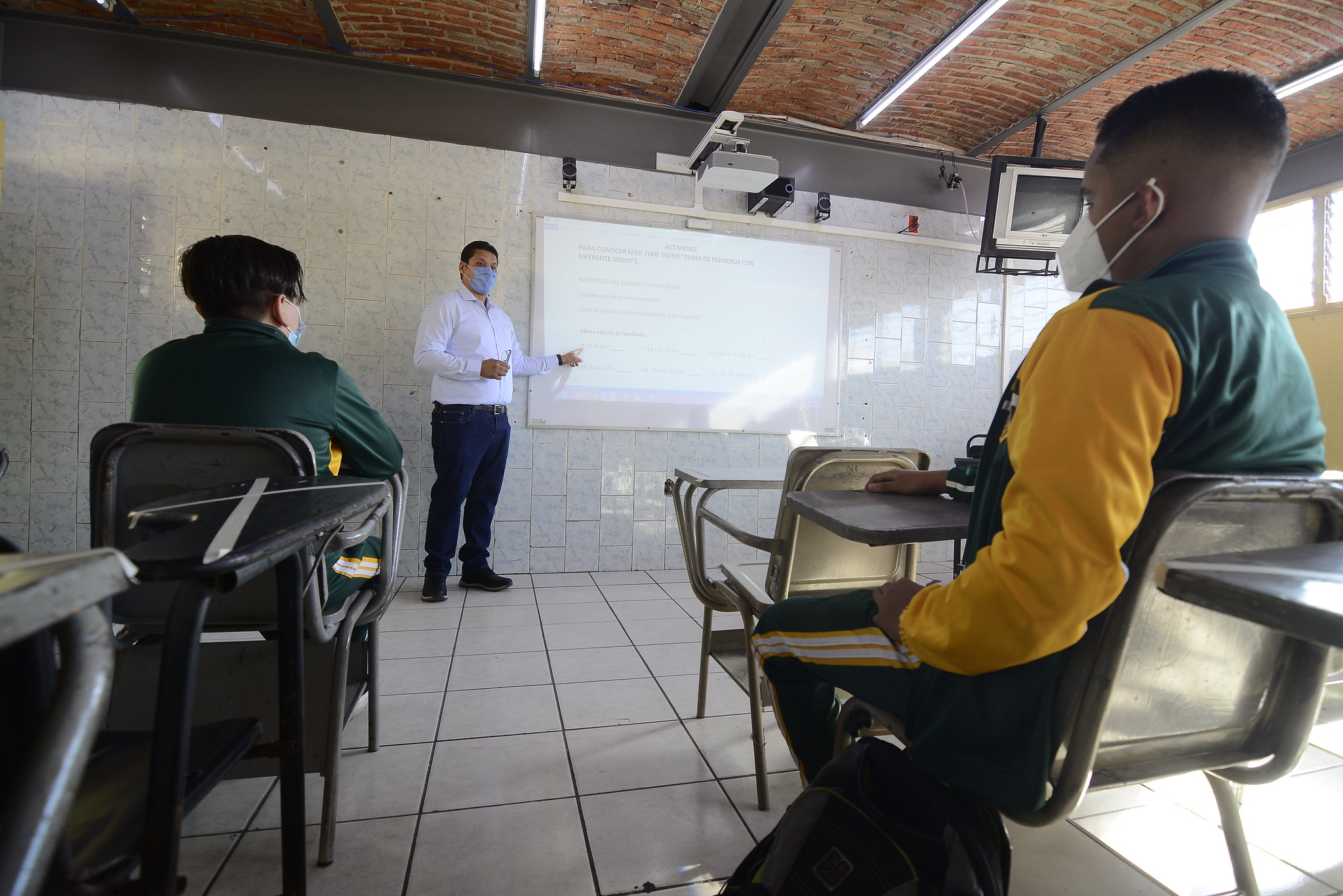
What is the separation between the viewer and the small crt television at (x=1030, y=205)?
378cm

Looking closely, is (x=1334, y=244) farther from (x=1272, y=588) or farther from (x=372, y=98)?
(x=372, y=98)

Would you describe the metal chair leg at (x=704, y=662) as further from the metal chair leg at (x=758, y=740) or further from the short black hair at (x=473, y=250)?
the short black hair at (x=473, y=250)

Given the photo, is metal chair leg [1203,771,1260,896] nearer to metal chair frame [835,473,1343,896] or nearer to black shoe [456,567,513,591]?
metal chair frame [835,473,1343,896]

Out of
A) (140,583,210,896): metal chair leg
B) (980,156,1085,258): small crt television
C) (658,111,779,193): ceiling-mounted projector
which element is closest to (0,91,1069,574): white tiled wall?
(658,111,779,193): ceiling-mounted projector

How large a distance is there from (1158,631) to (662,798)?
3.89 feet

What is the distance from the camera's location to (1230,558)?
23.3 inches

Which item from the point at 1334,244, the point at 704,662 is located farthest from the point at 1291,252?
the point at 704,662

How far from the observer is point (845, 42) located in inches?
130

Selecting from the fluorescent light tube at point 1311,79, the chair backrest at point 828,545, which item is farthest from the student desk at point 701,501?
the fluorescent light tube at point 1311,79

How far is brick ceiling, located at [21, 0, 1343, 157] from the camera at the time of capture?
10.0ft

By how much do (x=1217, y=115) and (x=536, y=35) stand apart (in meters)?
3.14

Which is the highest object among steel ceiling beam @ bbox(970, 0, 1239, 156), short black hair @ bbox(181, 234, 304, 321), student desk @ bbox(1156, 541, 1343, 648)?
steel ceiling beam @ bbox(970, 0, 1239, 156)

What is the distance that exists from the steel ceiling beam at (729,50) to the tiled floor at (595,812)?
302 cm

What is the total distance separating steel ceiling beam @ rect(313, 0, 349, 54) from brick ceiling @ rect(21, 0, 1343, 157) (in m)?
0.04
